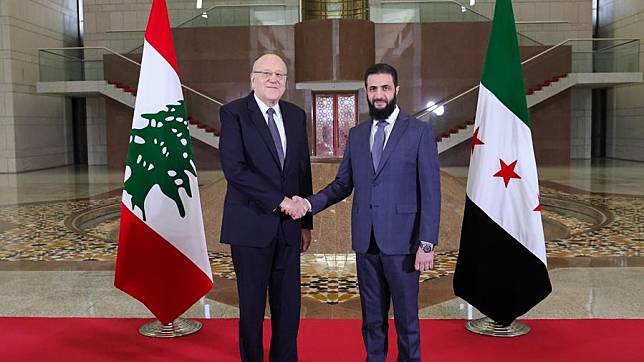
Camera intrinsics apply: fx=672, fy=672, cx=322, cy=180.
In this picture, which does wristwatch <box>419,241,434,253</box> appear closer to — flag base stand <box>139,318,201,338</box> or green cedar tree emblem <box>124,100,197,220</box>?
green cedar tree emblem <box>124,100,197,220</box>

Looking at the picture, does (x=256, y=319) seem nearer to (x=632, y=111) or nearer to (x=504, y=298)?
(x=504, y=298)

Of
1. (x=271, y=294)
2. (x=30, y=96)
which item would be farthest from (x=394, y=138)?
(x=30, y=96)

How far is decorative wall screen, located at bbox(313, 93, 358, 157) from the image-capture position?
68.3ft

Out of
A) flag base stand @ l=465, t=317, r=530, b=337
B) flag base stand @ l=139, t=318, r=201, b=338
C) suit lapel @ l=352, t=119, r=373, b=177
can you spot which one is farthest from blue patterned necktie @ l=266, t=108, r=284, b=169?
flag base stand @ l=465, t=317, r=530, b=337

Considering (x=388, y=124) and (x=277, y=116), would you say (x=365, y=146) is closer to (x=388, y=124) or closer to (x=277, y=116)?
(x=388, y=124)

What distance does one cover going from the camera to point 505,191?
4.39 m

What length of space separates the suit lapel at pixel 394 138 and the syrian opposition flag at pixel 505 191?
1090mm

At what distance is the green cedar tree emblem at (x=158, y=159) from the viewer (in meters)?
4.46

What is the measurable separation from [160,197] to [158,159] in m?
0.25

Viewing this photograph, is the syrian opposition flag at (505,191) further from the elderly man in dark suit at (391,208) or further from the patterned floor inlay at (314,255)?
the patterned floor inlay at (314,255)

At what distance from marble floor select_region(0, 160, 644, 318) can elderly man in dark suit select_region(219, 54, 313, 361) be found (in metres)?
1.52

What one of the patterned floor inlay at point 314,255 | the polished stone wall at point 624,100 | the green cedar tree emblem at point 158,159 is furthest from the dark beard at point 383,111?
the polished stone wall at point 624,100

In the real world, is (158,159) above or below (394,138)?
below

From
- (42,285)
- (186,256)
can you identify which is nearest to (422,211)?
(186,256)
